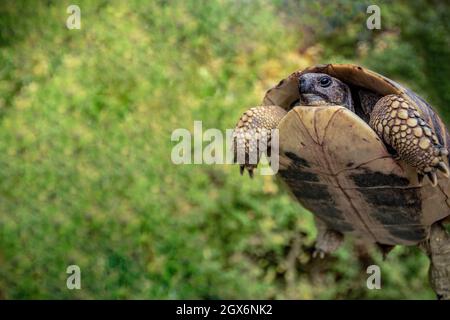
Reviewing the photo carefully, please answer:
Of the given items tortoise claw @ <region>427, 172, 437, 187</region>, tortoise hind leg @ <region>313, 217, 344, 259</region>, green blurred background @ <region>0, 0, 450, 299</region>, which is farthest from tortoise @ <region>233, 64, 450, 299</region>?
green blurred background @ <region>0, 0, 450, 299</region>

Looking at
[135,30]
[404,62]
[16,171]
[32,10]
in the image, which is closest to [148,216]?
[16,171]

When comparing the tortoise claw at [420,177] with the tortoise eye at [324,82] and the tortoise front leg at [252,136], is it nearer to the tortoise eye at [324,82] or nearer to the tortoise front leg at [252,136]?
the tortoise eye at [324,82]

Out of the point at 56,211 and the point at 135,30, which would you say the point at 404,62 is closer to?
the point at 135,30

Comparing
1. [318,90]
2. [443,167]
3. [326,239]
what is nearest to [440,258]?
[326,239]

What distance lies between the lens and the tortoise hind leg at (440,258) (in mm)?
2514

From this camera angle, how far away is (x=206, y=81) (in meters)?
5.60

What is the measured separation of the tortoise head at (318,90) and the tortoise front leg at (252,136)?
0.19 meters

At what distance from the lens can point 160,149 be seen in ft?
17.0

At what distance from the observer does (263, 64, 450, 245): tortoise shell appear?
1.94 m

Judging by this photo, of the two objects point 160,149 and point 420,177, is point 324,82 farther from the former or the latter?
point 160,149

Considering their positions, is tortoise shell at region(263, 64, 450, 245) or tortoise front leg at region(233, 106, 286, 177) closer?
tortoise shell at region(263, 64, 450, 245)

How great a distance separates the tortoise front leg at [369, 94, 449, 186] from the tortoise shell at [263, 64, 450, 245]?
6 cm

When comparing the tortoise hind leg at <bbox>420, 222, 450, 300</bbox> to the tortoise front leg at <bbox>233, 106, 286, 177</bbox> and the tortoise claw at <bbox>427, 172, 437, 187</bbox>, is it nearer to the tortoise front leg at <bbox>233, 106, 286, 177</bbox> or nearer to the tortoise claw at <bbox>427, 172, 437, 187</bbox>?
the tortoise claw at <bbox>427, 172, 437, 187</bbox>

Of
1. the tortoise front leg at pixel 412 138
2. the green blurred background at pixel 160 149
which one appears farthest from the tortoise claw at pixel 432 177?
the green blurred background at pixel 160 149
